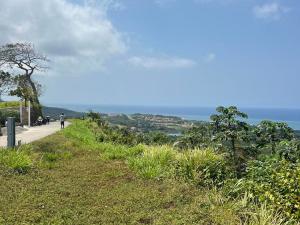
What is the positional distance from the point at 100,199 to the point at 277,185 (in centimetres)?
356

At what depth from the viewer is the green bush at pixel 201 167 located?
1179 centimetres

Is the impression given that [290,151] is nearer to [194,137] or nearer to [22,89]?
[194,137]

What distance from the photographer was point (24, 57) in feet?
157

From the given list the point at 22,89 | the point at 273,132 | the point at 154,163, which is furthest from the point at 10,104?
the point at 273,132

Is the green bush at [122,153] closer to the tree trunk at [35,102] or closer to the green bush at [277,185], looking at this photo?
the green bush at [277,185]

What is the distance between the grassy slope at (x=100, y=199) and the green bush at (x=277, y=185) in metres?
0.59

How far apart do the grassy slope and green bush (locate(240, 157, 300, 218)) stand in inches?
23.3

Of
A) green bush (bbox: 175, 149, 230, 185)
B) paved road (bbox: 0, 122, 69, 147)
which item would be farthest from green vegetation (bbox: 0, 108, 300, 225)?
paved road (bbox: 0, 122, 69, 147)

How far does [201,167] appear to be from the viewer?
12.2 m

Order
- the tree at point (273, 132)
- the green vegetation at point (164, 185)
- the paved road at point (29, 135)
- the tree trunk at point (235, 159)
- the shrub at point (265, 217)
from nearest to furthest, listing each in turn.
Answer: the shrub at point (265, 217) < the green vegetation at point (164, 185) < the tree trunk at point (235, 159) < the tree at point (273, 132) < the paved road at point (29, 135)

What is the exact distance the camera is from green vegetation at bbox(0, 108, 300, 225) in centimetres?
826

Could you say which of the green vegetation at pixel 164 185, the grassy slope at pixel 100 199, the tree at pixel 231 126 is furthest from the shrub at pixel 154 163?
the tree at pixel 231 126

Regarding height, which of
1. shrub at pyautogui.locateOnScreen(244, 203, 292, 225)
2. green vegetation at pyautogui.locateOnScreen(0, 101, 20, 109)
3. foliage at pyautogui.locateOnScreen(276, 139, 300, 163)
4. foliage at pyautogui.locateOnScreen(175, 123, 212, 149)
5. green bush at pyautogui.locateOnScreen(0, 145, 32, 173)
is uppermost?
green vegetation at pyautogui.locateOnScreen(0, 101, 20, 109)

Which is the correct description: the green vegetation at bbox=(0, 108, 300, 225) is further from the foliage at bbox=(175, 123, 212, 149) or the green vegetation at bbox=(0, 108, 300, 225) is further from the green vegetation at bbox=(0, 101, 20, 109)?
the green vegetation at bbox=(0, 101, 20, 109)
